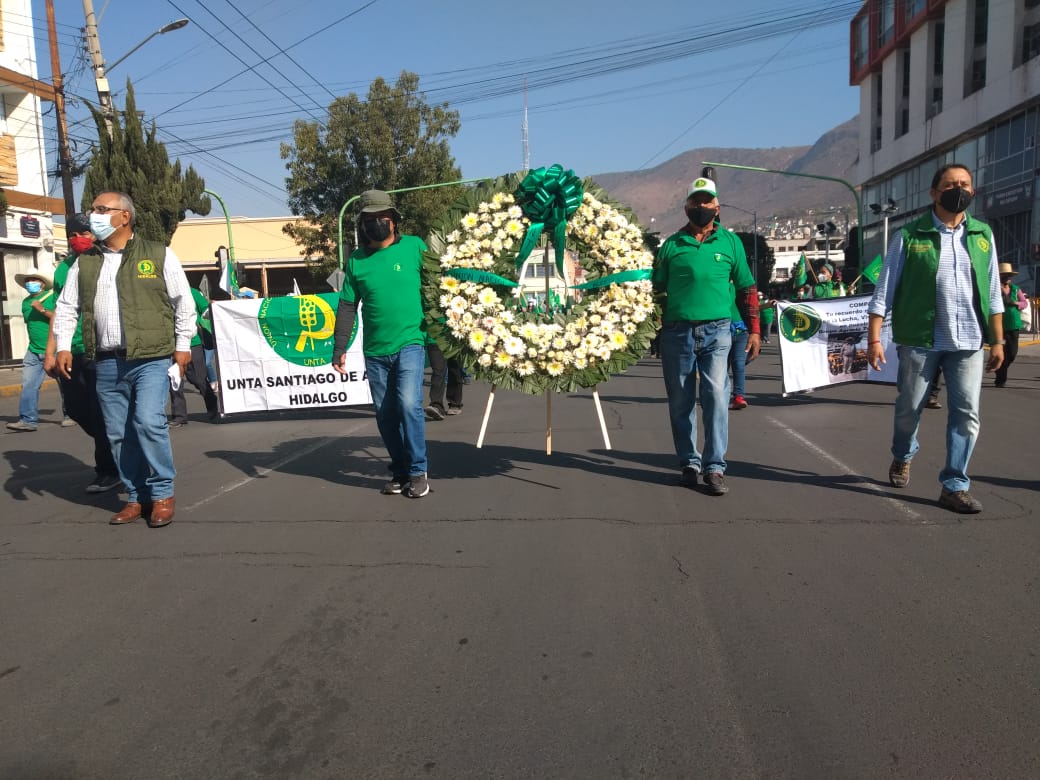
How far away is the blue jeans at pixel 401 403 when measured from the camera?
5.60 meters

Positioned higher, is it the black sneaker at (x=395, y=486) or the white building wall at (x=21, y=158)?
the white building wall at (x=21, y=158)

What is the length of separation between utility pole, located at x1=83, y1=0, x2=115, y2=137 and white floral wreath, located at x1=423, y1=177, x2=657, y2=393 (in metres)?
18.2

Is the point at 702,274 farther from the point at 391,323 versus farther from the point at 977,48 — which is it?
the point at 977,48

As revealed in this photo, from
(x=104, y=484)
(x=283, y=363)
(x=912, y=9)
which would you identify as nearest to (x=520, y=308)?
(x=104, y=484)

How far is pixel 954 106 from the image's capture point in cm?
3866

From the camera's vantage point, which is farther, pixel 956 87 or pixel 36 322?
pixel 956 87

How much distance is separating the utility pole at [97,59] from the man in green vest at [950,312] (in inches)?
805

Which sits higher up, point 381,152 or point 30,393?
point 381,152

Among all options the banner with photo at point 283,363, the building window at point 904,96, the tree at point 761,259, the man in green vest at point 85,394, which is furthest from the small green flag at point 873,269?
the tree at point 761,259

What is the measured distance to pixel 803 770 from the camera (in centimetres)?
237

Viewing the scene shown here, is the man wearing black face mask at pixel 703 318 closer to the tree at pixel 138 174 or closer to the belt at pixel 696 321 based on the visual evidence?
the belt at pixel 696 321

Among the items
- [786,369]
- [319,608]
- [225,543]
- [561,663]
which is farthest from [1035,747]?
[786,369]

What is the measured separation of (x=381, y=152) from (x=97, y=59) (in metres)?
10.6

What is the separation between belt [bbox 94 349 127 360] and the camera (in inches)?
200
